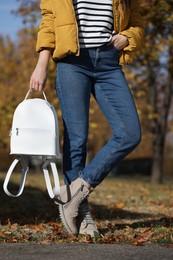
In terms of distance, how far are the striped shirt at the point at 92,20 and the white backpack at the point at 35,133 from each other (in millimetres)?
582

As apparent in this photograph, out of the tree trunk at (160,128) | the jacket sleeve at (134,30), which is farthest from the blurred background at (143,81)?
the jacket sleeve at (134,30)

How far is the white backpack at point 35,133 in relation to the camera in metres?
4.96

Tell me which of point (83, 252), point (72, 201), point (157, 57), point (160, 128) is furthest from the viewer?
point (160, 128)

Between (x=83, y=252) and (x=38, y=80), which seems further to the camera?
(x=38, y=80)

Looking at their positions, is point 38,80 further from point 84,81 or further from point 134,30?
point 134,30

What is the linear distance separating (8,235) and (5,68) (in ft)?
106

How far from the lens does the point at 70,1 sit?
5.12 metres

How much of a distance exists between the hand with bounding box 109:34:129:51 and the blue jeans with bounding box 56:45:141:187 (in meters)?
0.04

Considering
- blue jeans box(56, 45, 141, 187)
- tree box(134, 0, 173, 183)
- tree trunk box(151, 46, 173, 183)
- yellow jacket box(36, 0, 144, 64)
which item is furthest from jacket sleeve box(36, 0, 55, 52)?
tree trunk box(151, 46, 173, 183)

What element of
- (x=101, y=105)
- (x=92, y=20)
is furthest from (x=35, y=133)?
(x=92, y=20)

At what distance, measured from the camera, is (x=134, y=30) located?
5.48 meters

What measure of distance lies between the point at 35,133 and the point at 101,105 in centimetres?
59

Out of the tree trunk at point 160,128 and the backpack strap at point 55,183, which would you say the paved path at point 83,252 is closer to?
the backpack strap at point 55,183

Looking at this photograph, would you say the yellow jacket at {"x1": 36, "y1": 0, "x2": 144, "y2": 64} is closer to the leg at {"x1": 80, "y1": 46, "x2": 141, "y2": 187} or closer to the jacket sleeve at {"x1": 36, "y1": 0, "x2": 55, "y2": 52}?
the jacket sleeve at {"x1": 36, "y1": 0, "x2": 55, "y2": 52}
